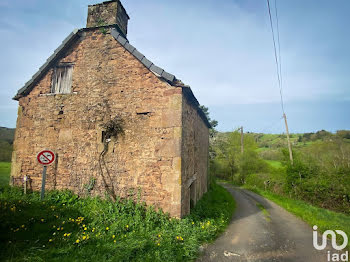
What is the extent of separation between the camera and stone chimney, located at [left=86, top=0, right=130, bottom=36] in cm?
811

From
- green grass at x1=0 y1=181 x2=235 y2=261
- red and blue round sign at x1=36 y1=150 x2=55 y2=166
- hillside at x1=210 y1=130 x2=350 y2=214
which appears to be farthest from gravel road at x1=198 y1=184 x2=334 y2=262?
hillside at x1=210 y1=130 x2=350 y2=214

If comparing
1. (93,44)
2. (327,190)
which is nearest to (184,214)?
(93,44)

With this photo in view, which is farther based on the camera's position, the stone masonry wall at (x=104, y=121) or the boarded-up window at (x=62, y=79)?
the boarded-up window at (x=62, y=79)

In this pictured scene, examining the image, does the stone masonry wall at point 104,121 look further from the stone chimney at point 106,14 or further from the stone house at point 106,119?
the stone chimney at point 106,14

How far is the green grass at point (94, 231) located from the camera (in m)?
4.16

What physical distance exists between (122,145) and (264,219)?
7131 millimetres

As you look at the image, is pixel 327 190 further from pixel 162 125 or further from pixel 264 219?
pixel 162 125

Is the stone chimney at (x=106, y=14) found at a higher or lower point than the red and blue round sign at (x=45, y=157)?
higher

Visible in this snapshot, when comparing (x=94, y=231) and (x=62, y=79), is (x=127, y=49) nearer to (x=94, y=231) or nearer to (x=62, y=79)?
(x=62, y=79)

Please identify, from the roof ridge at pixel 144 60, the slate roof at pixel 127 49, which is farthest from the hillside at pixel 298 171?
the roof ridge at pixel 144 60

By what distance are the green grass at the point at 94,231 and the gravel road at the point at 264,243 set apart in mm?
434

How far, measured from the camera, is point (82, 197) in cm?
717

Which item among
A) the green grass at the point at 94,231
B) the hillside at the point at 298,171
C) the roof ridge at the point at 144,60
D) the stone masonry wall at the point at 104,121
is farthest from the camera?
the hillside at the point at 298,171

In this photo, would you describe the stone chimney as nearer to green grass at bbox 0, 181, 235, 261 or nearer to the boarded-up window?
the boarded-up window
